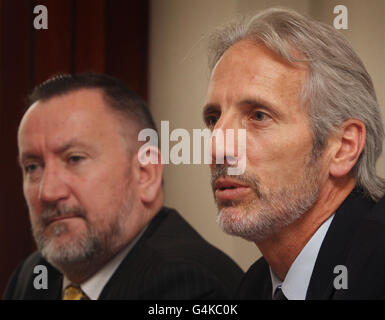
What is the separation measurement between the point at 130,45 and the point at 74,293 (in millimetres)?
534

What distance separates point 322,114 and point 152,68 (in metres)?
0.40

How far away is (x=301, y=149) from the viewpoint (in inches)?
36.9

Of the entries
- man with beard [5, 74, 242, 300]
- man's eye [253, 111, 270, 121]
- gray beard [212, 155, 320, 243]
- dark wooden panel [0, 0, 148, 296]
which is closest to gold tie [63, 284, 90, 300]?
man with beard [5, 74, 242, 300]

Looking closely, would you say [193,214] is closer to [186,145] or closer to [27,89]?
[186,145]

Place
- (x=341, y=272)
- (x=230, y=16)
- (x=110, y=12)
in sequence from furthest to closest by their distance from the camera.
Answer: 1. (x=110, y=12)
2. (x=230, y=16)
3. (x=341, y=272)

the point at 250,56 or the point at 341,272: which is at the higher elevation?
the point at 250,56

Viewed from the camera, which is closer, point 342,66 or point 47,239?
point 342,66

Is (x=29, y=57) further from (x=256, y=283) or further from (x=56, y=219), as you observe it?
(x=256, y=283)

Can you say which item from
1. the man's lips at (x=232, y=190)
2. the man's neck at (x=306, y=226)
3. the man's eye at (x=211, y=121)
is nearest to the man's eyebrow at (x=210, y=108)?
the man's eye at (x=211, y=121)

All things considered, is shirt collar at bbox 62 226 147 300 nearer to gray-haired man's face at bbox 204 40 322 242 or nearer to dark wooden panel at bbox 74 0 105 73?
gray-haired man's face at bbox 204 40 322 242

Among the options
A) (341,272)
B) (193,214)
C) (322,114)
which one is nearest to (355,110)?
(322,114)

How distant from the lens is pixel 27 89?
1.22 meters

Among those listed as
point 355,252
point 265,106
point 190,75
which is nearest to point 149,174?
point 190,75

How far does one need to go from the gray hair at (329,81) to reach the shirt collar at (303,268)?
0.36ft
